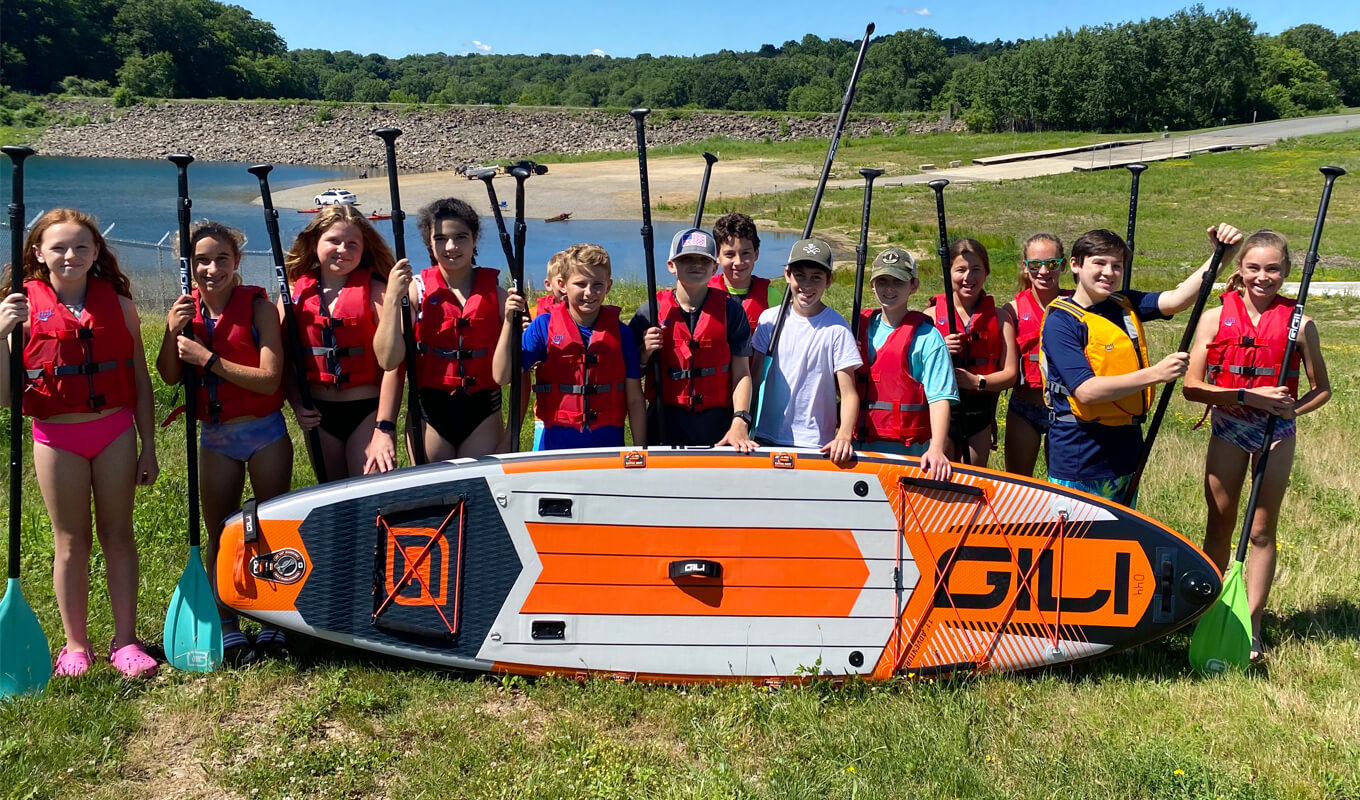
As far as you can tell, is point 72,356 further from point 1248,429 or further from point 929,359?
point 1248,429

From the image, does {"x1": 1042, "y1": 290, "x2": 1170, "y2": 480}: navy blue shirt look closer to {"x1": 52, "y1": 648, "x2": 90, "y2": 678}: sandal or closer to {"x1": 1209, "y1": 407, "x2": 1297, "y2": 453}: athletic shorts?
{"x1": 1209, "y1": 407, "x2": 1297, "y2": 453}: athletic shorts

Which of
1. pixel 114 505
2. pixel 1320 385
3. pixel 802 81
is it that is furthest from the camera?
pixel 802 81

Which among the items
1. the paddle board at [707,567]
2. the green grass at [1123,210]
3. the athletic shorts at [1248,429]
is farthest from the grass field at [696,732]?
the green grass at [1123,210]

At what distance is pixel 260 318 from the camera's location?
4668 millimetres

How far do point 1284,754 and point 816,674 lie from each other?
191 centimetres

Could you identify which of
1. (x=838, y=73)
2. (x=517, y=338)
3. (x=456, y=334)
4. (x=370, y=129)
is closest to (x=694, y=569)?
(x=517, y=338)

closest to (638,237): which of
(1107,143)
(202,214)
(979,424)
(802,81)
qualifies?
(202,214)

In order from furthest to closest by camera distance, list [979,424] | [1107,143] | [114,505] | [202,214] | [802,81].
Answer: [802,81] → [1107,143] → [202,214] → [979,424] → [114,505]

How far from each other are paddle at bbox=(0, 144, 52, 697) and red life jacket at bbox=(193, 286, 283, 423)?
27.9 inches

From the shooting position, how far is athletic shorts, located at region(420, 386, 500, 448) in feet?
16.4

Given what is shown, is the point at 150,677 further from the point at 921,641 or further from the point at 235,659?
the point at 921,641

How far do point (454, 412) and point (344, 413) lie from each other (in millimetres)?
544

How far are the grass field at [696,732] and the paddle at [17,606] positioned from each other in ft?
0.48

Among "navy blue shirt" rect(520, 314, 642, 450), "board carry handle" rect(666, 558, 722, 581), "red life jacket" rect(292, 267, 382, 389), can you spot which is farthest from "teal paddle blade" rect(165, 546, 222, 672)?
"board carry handle" rect(666, 558, 722, 581)
